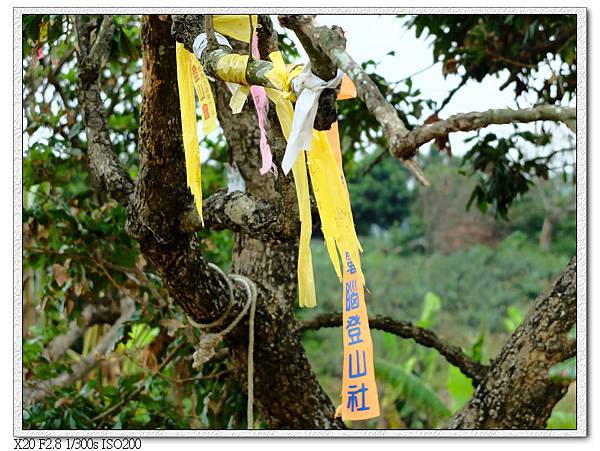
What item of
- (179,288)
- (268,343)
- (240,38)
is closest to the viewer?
(240,38)

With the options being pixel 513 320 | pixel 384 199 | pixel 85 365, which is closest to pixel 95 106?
pixel 85 365

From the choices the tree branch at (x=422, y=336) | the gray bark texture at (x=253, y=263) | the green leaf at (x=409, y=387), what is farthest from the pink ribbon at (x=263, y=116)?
the green leaf at (x=409, y=387)

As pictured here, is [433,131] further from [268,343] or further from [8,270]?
[8,270]

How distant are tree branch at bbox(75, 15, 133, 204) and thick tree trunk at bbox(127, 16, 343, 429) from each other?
16 cm

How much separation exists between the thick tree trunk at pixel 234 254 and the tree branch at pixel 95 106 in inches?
6.2

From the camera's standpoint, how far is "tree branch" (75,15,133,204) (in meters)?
1.66

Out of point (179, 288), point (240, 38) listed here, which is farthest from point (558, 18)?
point (179, 288)

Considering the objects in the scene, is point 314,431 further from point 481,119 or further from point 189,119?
point 481,119

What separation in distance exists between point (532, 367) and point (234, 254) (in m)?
0.64

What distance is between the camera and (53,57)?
207cm

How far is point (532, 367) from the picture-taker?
4.95 feet

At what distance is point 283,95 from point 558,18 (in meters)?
1.14

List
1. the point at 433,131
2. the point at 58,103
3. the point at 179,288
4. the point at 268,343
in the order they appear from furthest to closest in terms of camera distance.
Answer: the point at 58,103, the point at 268,343, the point at 179,288, the point at 433,131

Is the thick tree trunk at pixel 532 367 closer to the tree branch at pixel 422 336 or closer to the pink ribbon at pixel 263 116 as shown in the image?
the tree branch at pixel 422 336
